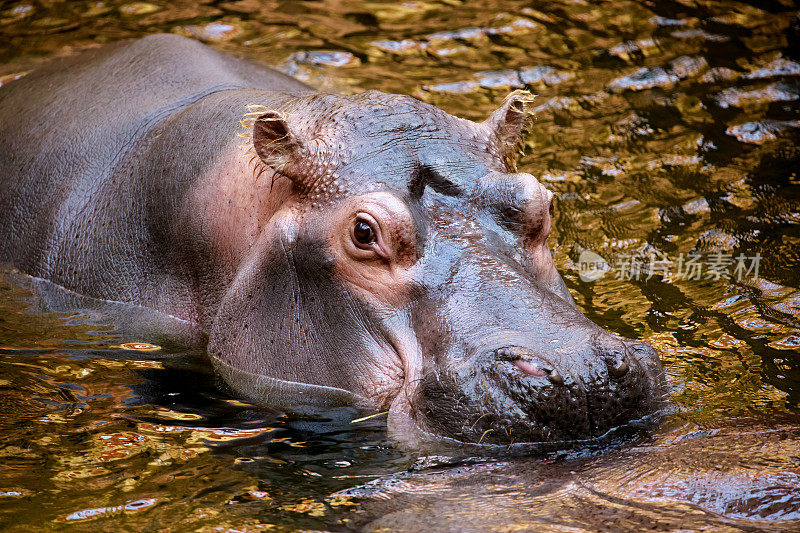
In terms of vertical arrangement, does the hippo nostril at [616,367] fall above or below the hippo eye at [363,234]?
below

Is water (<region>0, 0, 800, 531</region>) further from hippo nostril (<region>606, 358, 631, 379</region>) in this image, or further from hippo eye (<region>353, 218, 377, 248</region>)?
hippo eye (<region>353, 218, 377, 248</region>)

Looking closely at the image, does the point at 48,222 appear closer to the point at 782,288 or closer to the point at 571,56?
the point at 782,288

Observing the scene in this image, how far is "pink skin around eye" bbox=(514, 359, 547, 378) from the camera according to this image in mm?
4180

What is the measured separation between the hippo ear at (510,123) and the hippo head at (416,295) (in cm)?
2

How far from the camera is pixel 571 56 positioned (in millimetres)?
10414

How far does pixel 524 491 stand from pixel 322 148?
2.05m

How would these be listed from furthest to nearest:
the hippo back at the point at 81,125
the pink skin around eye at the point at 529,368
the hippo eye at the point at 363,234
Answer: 1. the hippo back at the point at 81,125
2. the hippo eye at the point at 363,234
3. the pink skin around eye at the point at 529,368

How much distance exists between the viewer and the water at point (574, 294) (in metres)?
4.07

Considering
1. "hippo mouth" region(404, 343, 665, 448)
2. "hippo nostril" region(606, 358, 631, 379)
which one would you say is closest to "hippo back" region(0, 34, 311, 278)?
"hippo mouth" region(404, 343, 665, 448)

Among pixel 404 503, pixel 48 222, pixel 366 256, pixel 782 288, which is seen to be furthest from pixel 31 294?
pixel 782 288

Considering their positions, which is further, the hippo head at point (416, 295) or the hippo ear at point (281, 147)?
the hippo ear at point (281, 147)

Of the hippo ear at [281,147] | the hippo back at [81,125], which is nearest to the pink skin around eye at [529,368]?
the hippo ear at [281,147]

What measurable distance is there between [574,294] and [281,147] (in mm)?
2460

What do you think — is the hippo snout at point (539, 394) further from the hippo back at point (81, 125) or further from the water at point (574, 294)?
the hippo back at point (81, 125)
